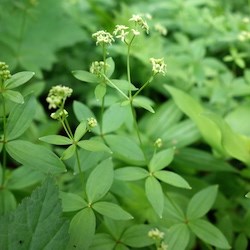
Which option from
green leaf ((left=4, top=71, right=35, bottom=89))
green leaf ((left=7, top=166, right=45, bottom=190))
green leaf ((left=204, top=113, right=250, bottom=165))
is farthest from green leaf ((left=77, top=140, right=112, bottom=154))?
green leaf ((left=204, top=113, right=250, bottom=165))

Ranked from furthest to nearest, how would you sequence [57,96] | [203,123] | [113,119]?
[203,123], [113,119], [57,96]

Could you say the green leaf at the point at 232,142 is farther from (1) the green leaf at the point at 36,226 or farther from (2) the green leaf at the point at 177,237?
(1) the green leaf at the point at 36,226

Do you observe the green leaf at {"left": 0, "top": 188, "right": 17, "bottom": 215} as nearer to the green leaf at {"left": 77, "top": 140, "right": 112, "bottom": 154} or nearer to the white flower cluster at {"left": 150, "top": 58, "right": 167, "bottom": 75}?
the green leaf at {"left": 77, "top": 140, "right": 112, "bottom": 154}

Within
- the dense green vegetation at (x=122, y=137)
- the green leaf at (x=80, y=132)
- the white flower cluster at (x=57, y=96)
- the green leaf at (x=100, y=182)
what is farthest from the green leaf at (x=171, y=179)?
the white flower cluster at (x=57, y=96)

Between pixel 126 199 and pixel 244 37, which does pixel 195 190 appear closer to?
pixel 126 199

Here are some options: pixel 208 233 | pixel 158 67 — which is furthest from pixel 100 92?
pixel 208 233

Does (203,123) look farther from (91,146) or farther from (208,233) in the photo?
(91,146)
